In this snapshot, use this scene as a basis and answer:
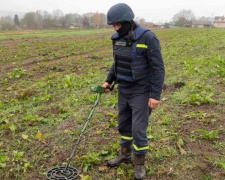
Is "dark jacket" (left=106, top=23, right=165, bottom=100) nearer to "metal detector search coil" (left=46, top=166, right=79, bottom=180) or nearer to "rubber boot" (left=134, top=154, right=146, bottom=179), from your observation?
"rubber boot" (left=134, top=154, right=146, bottom=179)

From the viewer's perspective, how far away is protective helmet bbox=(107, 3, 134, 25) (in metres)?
3.34

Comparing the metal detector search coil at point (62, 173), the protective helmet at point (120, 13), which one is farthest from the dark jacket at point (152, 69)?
the metal detector search coil at point (62, 173)

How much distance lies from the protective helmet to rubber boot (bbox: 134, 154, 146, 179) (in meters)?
1.95

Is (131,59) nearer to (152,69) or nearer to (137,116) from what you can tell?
(152,69)

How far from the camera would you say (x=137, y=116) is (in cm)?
357

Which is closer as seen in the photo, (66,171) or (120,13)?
(120,13)

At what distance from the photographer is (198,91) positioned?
23.6 feet

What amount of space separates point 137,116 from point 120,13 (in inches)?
55.3

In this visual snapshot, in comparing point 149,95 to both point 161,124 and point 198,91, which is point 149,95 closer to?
point 161,124

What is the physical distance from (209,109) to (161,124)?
1407 mm

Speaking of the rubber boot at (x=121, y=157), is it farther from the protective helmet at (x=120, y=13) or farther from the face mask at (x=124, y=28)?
the protective helmet at (x=120, y=13)

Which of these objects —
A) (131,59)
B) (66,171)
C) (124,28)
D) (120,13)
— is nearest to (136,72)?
(131,59)

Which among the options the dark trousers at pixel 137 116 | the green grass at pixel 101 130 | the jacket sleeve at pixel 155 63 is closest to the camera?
the jacket sleeve at pixel 155 63

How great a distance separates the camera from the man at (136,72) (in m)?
3.34
